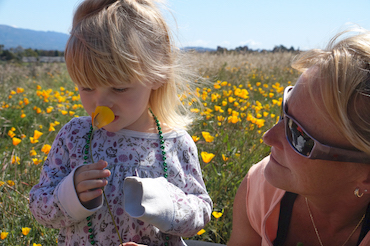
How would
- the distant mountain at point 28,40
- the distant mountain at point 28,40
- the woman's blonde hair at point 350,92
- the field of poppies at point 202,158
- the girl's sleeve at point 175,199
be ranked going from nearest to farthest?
the woman's blonde hair at point 350,92
the girl's sleeve at point 175,199
the field of poppies at point 202,158
the distant mountain at point 28,40
the distant mountain at point 28,40

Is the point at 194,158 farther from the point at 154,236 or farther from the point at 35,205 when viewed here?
the point at 35,205

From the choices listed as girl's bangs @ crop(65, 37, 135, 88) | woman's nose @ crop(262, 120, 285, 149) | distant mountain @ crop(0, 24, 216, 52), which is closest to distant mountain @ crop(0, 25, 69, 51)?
distant mountain @ crop(0, 24, 216, 52)

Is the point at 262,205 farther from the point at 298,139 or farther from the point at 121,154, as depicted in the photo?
the point at 121,154

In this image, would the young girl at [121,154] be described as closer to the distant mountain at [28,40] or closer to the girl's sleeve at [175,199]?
the girl's sleeve at [175,199]

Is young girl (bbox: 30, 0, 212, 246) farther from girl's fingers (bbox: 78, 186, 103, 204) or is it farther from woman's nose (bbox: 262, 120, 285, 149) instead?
woman's nose (bbox: 262, 120, 285, 149)

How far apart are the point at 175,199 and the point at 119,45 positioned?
0.59m

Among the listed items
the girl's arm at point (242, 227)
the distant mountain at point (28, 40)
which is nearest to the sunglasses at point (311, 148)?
the girl's arm at point (242, 227)

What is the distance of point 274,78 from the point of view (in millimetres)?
5570

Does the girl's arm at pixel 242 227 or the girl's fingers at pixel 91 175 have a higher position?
the girl's fingers at pixel 91 175

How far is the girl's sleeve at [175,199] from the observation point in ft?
3.17

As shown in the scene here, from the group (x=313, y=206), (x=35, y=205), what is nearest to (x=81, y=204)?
(x=35, y=205)

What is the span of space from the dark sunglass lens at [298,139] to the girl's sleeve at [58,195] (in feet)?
2.30

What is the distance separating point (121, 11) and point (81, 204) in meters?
0.72

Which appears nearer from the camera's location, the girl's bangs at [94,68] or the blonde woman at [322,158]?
the blonde woman at [322,158]
